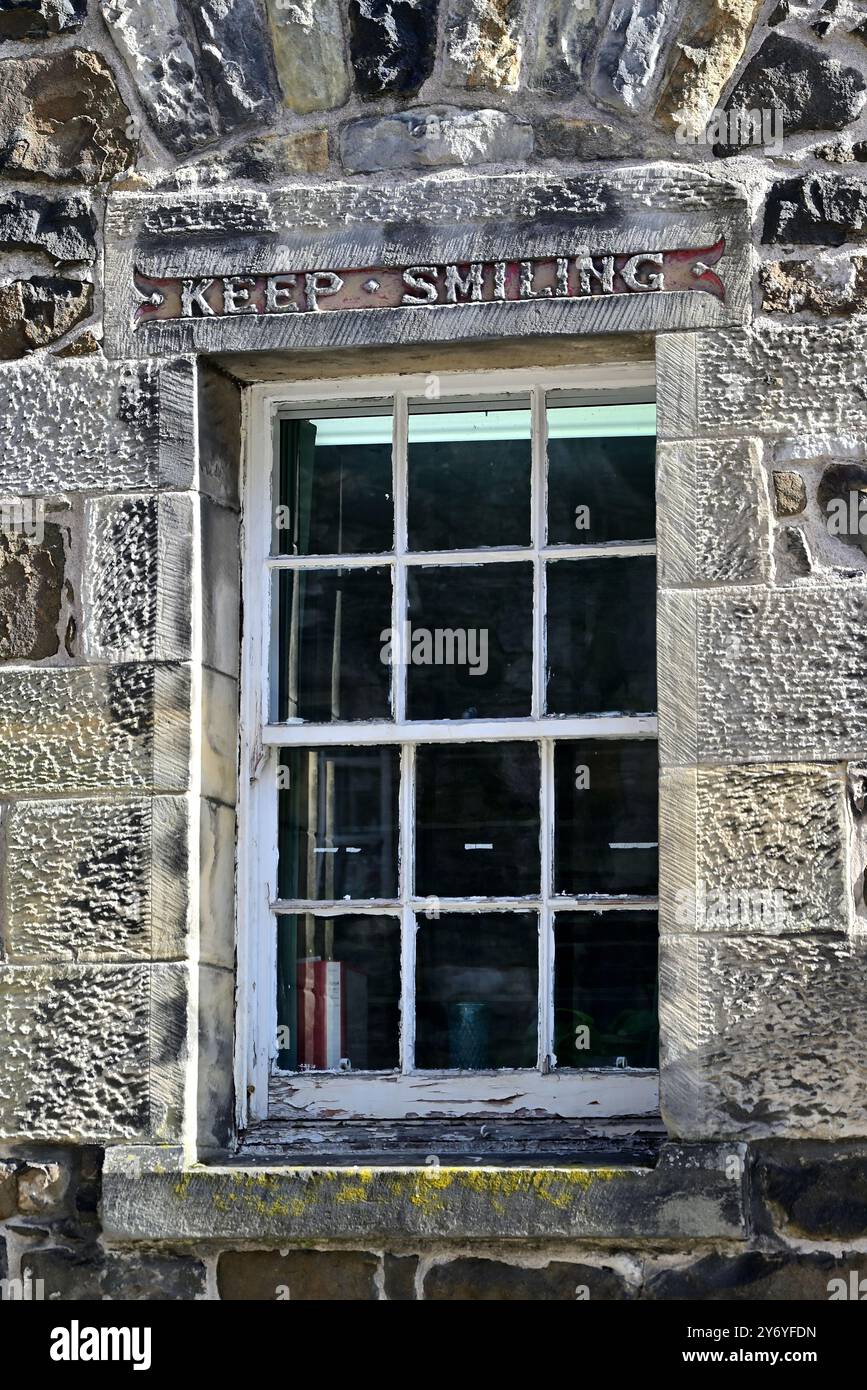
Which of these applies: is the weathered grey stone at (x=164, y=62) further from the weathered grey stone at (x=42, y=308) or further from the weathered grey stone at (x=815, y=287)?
the weathered grey stone at (x=815, y=287)

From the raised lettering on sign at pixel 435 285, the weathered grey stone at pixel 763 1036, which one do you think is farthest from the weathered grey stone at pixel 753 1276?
the raised lettering on sign at pixel 435 285

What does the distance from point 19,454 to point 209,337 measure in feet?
1.67

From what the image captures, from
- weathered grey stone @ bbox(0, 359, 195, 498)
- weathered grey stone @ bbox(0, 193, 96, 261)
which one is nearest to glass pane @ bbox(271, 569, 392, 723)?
weathered grey stone @ bbox(0, 359, 195, 498)

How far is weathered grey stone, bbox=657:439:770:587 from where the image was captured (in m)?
4.12

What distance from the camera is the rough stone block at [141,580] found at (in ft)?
14.1

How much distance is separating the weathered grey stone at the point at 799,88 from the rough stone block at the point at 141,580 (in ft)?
4.99

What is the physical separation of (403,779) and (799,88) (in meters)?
1.74

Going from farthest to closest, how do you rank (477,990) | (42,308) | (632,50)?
(42,308)
(477,990)
(632,50)

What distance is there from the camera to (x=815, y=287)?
164 inches

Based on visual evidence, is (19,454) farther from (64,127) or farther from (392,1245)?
(392,1245)

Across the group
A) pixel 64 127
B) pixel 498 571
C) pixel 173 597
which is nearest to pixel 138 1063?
pixel 173 597

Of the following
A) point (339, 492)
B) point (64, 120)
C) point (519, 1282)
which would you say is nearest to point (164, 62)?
point (64, 120)

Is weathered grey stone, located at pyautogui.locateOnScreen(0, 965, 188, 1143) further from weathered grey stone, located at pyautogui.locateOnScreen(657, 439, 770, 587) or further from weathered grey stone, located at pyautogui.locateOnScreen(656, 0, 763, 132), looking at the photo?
weathered grey stone, located at pyautogui.locateOnScreen(656, 0, 763, 132)

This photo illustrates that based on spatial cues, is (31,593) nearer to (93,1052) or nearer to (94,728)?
(94,728)
